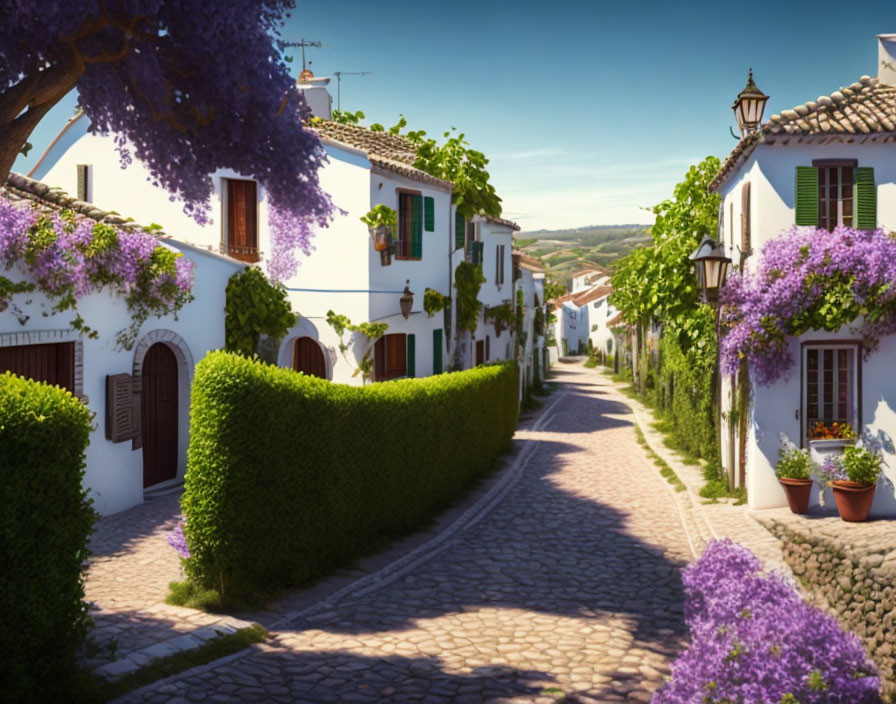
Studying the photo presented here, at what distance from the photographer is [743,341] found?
1561 cm

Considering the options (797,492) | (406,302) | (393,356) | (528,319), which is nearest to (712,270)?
(797,492)

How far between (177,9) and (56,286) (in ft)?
19.8

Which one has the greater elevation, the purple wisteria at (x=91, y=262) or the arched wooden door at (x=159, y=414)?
the purple wisteria at (x=91, y=262)

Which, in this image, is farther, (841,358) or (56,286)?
(841,358)

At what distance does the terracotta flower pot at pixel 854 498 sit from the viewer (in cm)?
1507

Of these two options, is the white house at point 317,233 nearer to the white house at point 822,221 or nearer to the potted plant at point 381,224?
the potted plant at point 381,224

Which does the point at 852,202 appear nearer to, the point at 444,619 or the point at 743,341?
the point at 743,341

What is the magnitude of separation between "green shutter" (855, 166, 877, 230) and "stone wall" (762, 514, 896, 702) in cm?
587

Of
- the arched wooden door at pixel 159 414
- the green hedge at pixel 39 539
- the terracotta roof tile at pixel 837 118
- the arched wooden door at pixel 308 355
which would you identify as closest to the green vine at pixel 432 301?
the arched wooden door at pixel 308 355

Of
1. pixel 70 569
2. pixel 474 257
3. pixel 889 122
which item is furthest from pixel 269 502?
pixel 474 257

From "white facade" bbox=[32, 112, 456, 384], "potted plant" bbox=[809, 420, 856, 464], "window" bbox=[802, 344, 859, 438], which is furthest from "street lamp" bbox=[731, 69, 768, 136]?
"white facade" bbox=[32, 112, 456, 384]

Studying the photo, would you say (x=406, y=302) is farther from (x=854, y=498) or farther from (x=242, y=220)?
(x=854, y=498)

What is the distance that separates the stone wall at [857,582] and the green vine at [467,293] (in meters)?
14.8

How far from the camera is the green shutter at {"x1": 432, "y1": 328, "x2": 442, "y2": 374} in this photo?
25.1 meters
